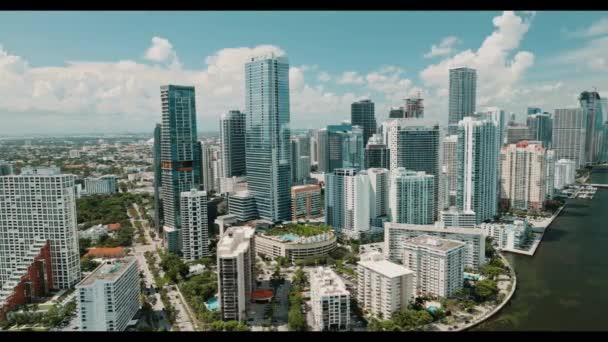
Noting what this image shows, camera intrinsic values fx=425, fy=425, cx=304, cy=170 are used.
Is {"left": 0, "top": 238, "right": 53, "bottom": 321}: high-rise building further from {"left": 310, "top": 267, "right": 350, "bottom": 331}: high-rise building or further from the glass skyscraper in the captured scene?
the glass skyscraper

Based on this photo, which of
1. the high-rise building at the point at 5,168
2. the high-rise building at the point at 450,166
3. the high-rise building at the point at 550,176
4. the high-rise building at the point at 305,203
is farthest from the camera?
the high-rise building at the point at 550,176

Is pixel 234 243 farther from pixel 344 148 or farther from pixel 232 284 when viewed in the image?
pixel 344 148

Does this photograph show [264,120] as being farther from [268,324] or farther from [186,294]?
[268,324]

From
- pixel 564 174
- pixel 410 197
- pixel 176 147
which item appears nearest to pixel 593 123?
pixel 564 174

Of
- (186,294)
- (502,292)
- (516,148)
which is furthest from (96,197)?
(516,148)

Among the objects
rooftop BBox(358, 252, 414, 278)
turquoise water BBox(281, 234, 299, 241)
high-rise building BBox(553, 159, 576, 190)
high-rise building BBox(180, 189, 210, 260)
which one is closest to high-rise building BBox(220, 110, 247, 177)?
high-rise building BBox(180, 189, 210, 260)

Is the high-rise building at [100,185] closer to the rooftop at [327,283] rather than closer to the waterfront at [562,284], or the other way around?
the rooftop at [327,283]

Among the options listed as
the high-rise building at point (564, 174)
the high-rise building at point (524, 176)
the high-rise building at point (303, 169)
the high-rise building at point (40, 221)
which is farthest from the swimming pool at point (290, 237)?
the high-rise building at point (564, 174)
